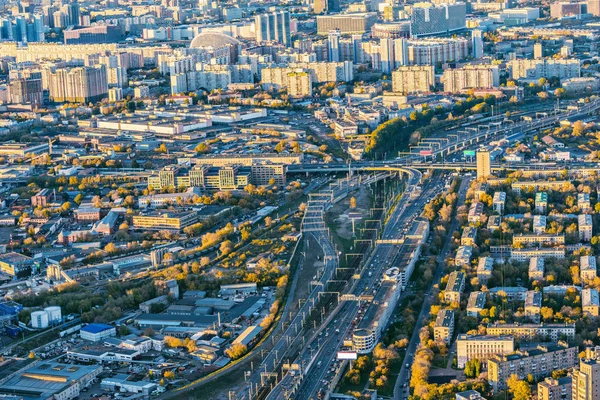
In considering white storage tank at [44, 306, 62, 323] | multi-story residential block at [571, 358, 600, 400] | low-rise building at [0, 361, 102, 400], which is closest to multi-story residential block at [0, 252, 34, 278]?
white storage tank at [44, 306, 62, 323]

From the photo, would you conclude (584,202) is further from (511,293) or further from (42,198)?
(42,198)

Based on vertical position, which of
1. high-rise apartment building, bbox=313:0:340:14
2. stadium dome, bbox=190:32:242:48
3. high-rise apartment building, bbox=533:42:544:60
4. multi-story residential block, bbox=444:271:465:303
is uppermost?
high-rise apartment building, bbox=313:0:340:14

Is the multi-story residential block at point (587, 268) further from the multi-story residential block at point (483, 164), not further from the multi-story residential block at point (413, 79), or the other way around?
the multi-story residential block at point (413, 79)

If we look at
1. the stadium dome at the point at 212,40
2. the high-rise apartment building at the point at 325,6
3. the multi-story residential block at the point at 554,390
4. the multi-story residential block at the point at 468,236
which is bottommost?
the multi-story residential block at the point at 554,390

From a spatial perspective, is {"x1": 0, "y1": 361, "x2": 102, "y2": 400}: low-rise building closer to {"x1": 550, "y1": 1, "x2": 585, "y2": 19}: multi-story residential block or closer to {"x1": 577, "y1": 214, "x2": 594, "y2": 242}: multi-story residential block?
{"x1": 577, "y1": 214, "x2": 594, "y2": 242}: multi-story residential block

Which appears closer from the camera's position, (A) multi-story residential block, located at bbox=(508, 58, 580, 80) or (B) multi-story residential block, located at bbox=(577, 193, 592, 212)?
(B) multi-story residential block, located at bbox=(577, 193, 592, 212)

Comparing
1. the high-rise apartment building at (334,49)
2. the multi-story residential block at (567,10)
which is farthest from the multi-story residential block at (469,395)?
the multi-story residential block at (567,10)
